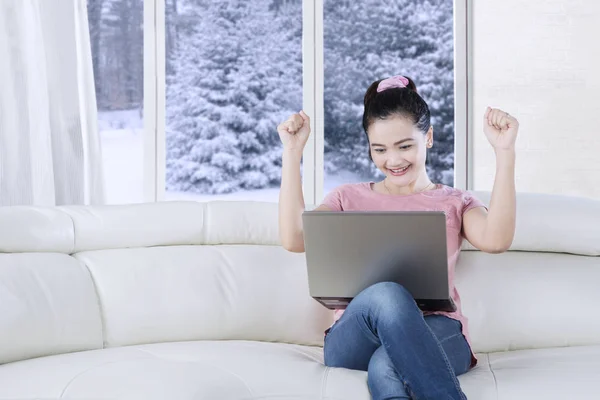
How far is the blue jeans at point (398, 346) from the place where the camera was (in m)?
1.44

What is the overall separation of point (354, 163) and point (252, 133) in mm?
581

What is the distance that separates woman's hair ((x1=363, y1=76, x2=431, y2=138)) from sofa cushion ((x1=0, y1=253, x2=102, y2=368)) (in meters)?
0.84

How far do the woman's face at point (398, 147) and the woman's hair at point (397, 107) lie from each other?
1cm

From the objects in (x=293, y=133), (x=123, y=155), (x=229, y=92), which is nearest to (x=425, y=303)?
(x=293, y=133)

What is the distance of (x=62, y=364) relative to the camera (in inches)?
64.8

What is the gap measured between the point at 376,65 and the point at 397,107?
2.37 m

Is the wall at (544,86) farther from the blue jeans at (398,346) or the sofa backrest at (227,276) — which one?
the blue jeans at (398,346)

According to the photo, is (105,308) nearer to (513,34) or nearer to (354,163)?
(354,163)

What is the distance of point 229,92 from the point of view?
4031 mm

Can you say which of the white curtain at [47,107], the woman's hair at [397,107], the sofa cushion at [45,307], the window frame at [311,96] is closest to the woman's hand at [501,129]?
the woman's hair at [397,107]

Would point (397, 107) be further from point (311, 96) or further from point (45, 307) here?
point (311, 96)

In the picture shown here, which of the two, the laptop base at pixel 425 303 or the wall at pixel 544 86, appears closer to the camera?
the laptop base at pixel 425 303

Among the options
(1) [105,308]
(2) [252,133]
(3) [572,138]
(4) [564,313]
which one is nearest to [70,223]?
(1) [105,308]

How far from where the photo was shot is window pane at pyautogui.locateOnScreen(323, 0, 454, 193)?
4121 millimetres
